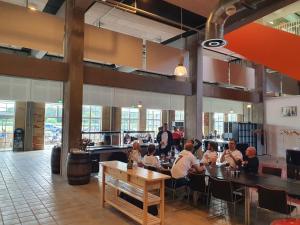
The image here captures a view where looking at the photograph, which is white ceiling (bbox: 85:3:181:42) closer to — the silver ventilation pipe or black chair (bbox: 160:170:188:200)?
the silver ventilation pipe

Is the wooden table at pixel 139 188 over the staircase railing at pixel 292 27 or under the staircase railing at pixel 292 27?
under

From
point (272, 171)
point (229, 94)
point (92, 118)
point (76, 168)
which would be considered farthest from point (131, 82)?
point (92, 118)

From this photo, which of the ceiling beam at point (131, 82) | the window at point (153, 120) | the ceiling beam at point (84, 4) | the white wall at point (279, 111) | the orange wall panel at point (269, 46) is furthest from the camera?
the window at point (153, 120)

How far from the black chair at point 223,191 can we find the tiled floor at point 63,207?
358 millimetres

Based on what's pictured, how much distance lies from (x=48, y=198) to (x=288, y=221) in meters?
4.20

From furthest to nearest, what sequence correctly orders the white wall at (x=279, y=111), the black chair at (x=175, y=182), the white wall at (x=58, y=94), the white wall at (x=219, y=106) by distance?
the white wall at (x=219, y=106)
the white wall at (x=58, y=94)
the white wall at (x=279, y=111)
the black chair at (x=175, y=182)

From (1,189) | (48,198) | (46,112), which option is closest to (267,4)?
(48,198)

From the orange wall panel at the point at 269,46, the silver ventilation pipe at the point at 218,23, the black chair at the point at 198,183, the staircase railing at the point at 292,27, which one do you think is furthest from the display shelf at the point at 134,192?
the staircase railing at the point at 292,27

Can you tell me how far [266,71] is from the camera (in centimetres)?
1193

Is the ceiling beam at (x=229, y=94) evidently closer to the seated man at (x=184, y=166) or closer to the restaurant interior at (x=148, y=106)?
the restaurant interior at (x=148, y=106)

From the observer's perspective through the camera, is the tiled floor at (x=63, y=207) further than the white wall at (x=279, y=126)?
No

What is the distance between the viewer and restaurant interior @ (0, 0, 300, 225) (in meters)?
3.93

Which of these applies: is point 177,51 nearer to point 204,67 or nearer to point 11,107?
point 204,67

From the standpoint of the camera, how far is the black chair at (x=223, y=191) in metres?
3.71
